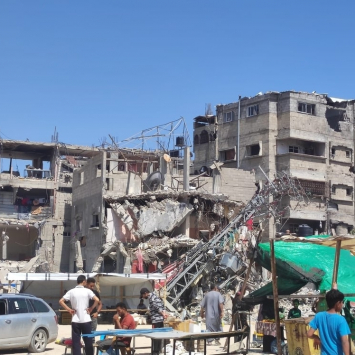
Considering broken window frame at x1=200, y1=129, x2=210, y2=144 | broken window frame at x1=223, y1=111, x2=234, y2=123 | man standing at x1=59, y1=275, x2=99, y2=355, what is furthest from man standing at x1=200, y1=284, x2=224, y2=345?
broken window frame at x1=200, y1=129, x2=210, y2=144

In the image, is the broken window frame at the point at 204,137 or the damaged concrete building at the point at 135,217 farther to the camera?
the broken window frame at the point at 204,137

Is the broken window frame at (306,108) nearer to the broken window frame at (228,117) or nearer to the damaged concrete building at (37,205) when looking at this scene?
the broken window frame at (228,117)

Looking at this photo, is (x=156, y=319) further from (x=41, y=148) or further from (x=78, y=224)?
(x=41, y=148)

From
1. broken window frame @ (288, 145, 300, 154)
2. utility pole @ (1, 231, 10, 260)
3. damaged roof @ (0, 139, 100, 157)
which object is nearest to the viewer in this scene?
utility pole @ (1, 231, 10, 260)

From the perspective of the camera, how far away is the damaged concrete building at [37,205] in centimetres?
4250

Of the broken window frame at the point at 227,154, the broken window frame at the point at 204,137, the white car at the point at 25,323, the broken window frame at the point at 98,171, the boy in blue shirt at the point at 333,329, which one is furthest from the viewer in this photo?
the broken window frame at the point at 204,137

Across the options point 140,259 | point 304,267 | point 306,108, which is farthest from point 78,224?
point 304,267

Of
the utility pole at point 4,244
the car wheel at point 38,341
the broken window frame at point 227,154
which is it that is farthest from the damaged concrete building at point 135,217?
the broken window frame at point 227,154

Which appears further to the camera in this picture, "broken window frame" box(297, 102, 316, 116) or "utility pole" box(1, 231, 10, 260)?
"broken window frame" box(297, 102, 316, 116)

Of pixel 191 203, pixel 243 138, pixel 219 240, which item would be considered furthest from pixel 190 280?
pixel 243 138

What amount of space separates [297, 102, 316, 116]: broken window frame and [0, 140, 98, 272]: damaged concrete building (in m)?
17.0

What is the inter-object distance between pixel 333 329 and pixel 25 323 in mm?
9729

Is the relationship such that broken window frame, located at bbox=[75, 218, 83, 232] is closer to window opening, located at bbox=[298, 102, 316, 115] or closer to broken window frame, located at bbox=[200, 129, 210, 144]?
broken window frame, located at bbox=[200, 129, 210, 144]

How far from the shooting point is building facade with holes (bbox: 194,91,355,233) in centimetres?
5350
